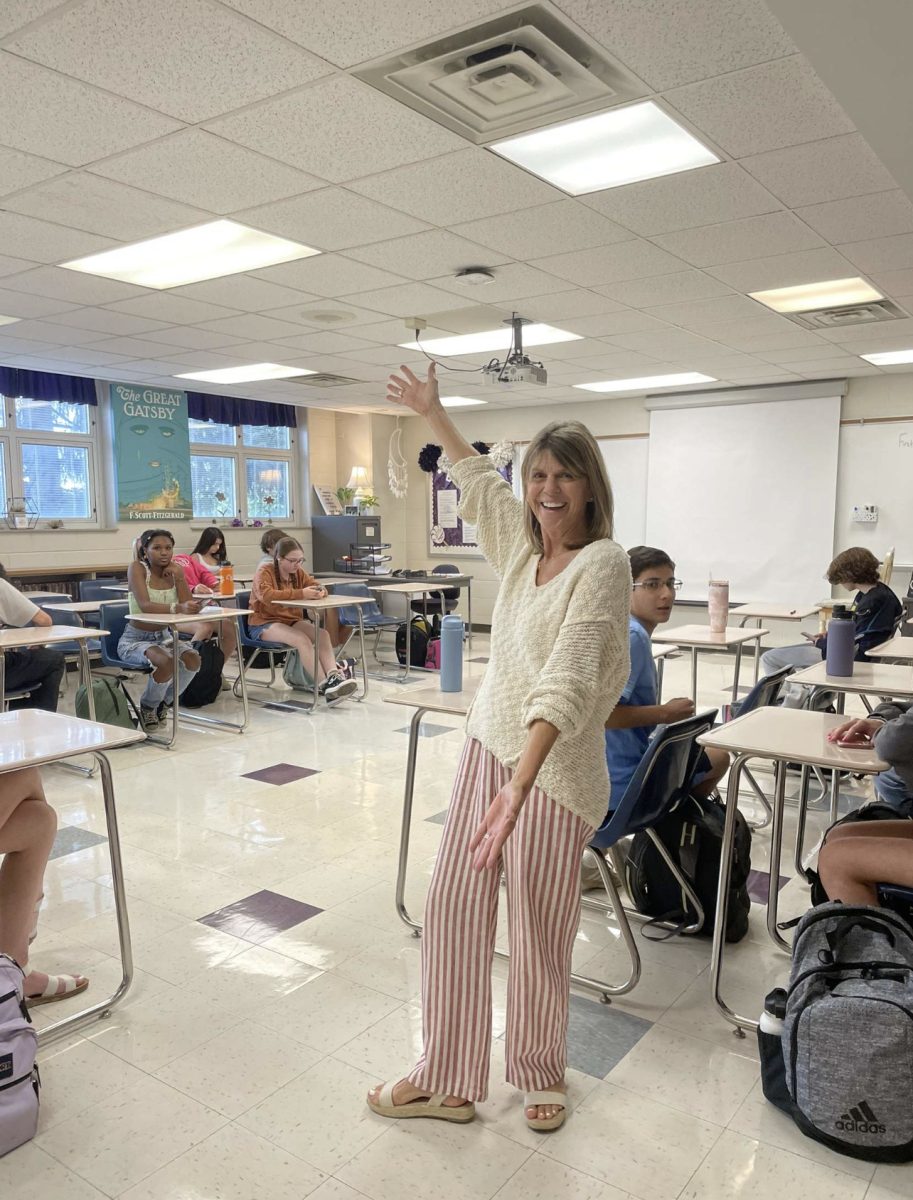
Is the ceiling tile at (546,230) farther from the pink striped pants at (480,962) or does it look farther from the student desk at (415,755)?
the pink striped pants at (480,962)

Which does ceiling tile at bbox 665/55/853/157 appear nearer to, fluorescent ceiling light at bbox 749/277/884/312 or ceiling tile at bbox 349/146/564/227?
ceiling tile at bbox 349/146/564/227

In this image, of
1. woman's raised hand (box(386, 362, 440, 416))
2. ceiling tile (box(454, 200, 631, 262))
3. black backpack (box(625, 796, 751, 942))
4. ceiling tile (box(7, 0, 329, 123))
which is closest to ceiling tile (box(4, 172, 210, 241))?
ceiling tile (box(7, 0, 329, 123))

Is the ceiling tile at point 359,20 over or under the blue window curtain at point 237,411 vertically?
over

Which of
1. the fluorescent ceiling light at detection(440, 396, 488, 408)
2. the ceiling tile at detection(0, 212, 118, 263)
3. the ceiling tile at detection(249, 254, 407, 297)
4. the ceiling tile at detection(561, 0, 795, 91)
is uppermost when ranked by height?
the ceiling tile at detection(561, 0, 795, 91)

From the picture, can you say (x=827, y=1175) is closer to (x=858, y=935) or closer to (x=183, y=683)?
(x=858, y=935)

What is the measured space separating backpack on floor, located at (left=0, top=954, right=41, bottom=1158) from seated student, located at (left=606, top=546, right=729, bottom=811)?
1.45 m

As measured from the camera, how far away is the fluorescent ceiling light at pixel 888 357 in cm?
640

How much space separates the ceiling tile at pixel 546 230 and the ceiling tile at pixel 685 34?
1000 millimetres

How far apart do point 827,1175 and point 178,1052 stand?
4.79 ft

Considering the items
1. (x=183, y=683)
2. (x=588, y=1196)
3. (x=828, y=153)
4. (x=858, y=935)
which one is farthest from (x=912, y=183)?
(x=183, y=683)

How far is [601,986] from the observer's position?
231 centimetres

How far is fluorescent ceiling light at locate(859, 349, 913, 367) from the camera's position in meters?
6.40

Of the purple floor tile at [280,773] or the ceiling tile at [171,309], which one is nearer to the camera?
the purple floor tile at [280,773]

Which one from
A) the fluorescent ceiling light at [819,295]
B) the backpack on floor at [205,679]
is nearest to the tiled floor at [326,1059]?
the backpack on floor at [205,679]
